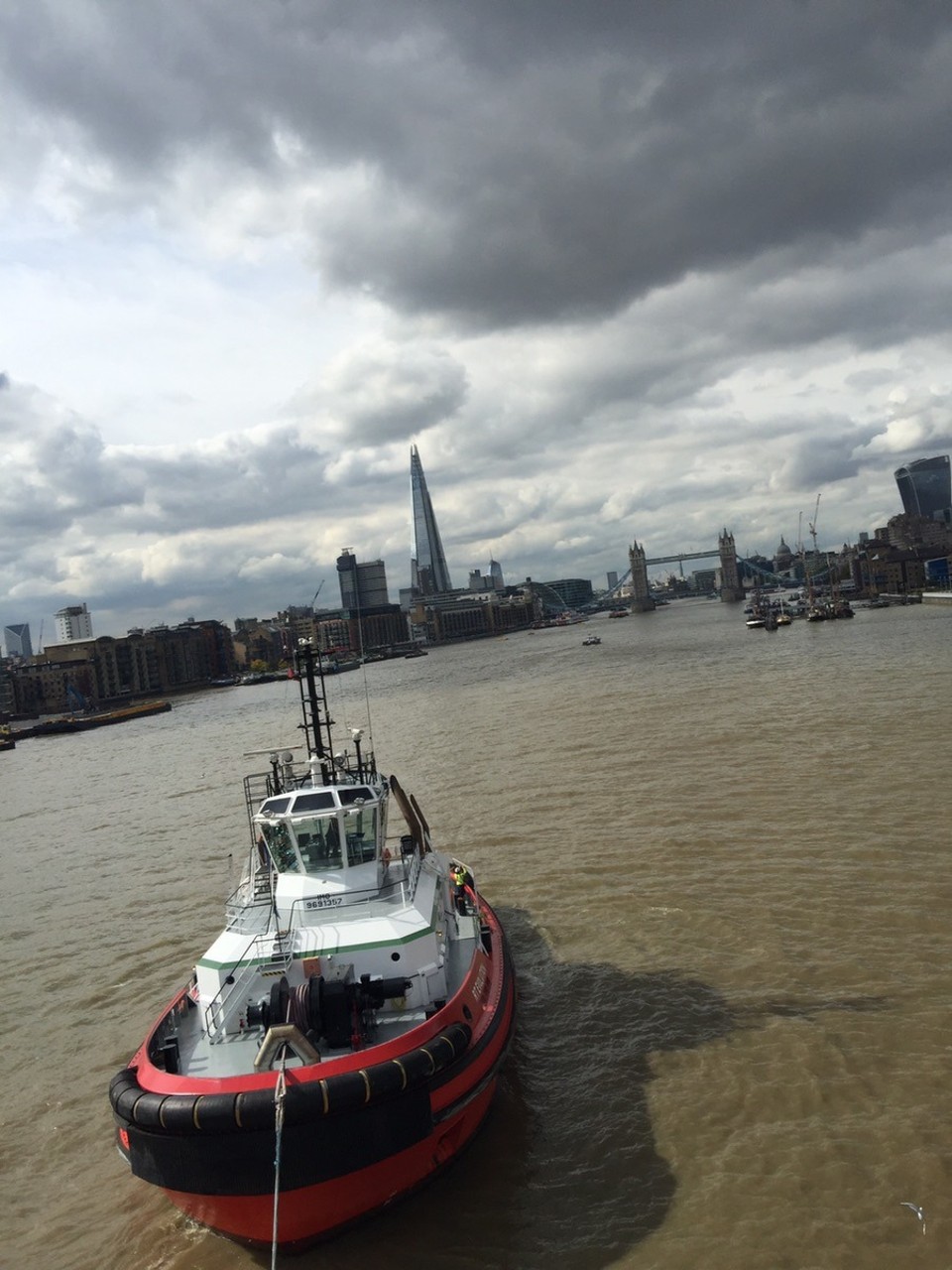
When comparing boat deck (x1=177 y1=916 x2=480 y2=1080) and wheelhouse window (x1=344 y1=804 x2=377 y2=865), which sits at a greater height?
wheelhouse window (x1=344 y1=804 x2=377 y2=865)

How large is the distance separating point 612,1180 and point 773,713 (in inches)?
1247

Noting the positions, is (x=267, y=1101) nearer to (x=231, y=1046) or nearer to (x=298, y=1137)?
(x=298, y=1137)

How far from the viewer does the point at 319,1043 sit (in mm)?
9977

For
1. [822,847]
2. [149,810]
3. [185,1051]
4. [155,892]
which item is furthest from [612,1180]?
[149,810]

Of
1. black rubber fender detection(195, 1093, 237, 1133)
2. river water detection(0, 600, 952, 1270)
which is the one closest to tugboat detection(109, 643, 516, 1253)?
black rubber fender detection(195, 1093, 237, 1133)

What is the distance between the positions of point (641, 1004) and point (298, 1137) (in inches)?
269

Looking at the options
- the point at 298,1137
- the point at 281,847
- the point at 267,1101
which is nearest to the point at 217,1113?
the point at 267,1101

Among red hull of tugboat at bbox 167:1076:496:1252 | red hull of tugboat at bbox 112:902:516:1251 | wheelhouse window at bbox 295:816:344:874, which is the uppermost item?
wheelhouse window at bbox 295:816:344:874

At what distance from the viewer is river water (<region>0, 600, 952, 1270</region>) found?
903 centimetres

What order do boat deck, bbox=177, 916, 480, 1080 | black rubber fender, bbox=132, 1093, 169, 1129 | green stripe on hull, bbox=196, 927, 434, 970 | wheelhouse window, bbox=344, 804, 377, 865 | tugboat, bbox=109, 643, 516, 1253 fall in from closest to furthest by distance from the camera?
1. tugboat, bbox=109, 643, 516, 1253
2. black rubber fender, bbox=132, 1093, 169, 1129
3. boat deck, bbox=177, 916, 480, 1080
4. green stripe on hull, bbox=196, 927, 434, 970
5. wheelhouse window, bbox=344, 804, 377, 865

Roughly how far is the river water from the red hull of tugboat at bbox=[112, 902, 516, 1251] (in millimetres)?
724

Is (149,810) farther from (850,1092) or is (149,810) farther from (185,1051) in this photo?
(850,1092)

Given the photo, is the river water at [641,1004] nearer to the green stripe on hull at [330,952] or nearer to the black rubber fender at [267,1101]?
the black rubber fender at [267,1101]

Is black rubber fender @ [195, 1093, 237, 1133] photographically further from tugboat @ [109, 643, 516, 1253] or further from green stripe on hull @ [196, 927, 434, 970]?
green stripe on hull @ [196, 927, 434, 970]
